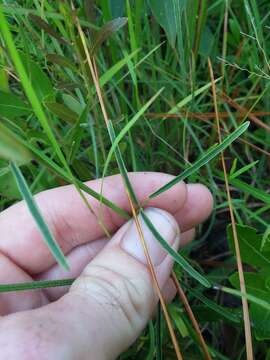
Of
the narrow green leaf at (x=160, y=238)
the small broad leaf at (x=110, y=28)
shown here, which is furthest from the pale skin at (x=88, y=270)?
the small broad leaf at (x=110, y=28)

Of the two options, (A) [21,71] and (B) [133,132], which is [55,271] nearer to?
(B) [133,132]

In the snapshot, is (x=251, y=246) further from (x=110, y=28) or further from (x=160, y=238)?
(x=110, y=28)

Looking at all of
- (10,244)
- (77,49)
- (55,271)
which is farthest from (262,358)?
(77,49)

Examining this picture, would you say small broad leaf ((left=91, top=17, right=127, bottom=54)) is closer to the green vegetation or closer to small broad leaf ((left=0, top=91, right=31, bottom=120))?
the green vegetation

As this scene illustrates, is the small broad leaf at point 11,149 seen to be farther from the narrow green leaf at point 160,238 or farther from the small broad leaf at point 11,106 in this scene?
the small broad leaf at point 11,106

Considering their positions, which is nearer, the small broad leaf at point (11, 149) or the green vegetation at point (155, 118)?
the small broad leaf at point (11, 149)

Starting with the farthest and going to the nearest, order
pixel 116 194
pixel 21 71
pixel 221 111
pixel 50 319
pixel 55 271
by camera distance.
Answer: pixel 221 111
pixel 55 271
pixel 116 194
pixel 50 319
pixel 21 71
